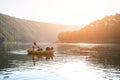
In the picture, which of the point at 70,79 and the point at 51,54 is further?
the point at 51,54

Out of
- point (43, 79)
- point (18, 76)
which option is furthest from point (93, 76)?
point (18, 76)

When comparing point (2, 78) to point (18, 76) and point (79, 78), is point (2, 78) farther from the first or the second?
point (79, 78)

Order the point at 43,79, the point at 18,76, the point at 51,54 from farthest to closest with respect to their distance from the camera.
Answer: the point at 51,54
the point at 18,76
the point at 43,79

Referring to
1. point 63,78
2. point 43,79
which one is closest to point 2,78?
point 43,79

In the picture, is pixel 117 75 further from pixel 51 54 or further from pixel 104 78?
pixel 51 54

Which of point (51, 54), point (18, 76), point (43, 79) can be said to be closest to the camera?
point (43, 79)

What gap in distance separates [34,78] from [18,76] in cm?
383

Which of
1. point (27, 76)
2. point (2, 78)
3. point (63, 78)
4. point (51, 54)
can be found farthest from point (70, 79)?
point (51, 54)

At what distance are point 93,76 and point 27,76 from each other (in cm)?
1277

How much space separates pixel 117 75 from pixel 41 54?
176 feet

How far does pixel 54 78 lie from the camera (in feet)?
152

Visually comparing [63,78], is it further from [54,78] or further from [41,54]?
[41,54]

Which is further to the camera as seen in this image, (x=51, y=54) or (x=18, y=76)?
(x=51, y=54)

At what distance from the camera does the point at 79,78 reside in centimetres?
4678
